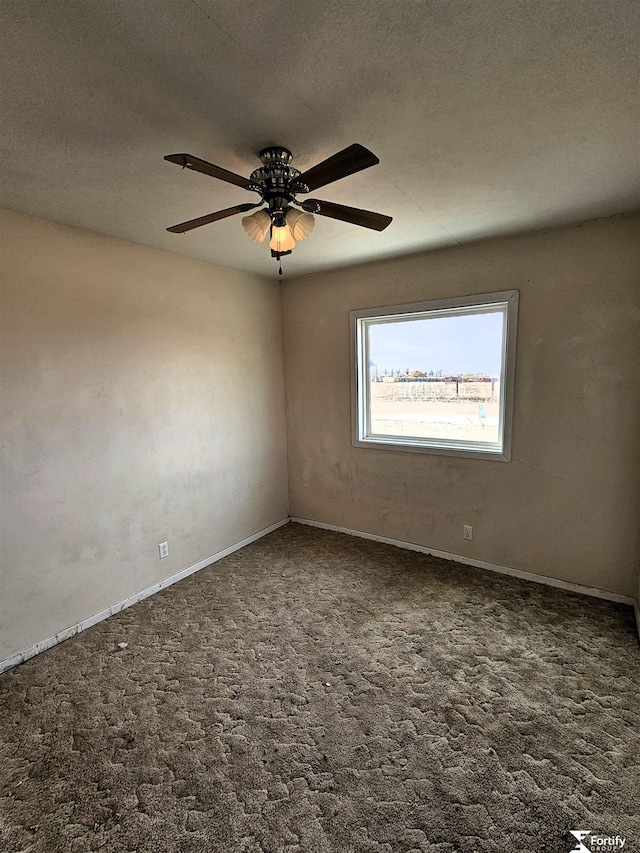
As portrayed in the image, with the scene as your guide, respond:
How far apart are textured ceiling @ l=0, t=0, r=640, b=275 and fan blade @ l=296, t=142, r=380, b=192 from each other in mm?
236

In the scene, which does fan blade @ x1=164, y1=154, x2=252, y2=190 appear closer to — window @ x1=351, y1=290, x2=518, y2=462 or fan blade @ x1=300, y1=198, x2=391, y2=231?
fan blade @ x1=300, y1=198, x2=391, y2=231

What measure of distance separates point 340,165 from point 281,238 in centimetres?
50

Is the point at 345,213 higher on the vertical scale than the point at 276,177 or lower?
lower

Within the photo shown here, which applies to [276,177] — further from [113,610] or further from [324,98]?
[113,610]

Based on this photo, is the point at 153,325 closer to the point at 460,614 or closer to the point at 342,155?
the point at 342,155

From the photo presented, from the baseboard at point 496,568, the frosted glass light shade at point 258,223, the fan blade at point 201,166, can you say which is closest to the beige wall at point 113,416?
the baseboard at point 496,568

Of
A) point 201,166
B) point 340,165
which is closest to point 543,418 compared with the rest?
point 340,165

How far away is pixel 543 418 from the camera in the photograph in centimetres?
293

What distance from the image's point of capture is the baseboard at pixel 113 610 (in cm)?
Answer: 236

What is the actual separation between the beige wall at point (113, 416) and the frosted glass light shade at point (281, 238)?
1534mm

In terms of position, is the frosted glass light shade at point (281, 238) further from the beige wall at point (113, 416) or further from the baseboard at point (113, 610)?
the baseboard at point (113, 610)

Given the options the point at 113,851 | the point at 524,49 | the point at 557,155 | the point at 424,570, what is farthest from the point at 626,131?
the point at 113,851

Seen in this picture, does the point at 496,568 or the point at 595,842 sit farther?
the point at 496,568

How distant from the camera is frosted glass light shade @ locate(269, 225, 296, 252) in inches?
69.0
